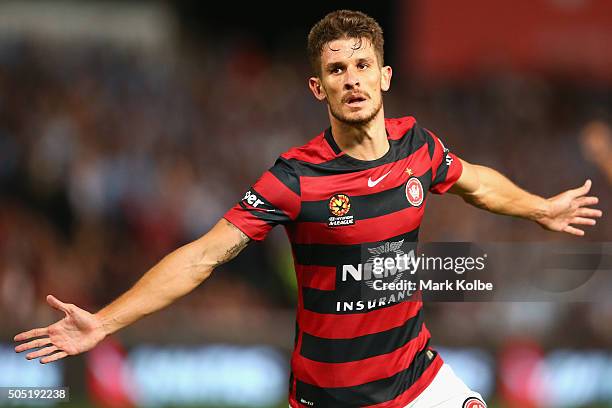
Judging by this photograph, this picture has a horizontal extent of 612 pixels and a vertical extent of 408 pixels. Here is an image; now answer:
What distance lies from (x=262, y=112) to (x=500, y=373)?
22.5 ft

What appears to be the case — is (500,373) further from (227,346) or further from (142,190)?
(142,190)

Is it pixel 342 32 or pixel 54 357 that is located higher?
pixel 342 32

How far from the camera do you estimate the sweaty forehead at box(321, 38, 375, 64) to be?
516 cm

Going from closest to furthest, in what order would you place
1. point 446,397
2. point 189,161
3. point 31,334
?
point 31,334
point 446,397
point 189,161

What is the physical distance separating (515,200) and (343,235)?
1294mm

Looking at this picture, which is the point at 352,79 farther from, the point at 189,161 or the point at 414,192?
the point at 189,161

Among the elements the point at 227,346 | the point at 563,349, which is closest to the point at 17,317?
the point at 227,346

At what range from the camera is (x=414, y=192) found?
5328 millimetres

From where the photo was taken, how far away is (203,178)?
13109 mm

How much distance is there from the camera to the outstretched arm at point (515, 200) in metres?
5.84

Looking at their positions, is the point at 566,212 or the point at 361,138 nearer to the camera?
the point at 361,138

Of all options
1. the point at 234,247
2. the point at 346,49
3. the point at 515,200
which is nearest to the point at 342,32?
the point at 346,49

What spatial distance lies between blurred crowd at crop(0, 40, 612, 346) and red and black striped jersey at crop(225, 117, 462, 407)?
5032mm

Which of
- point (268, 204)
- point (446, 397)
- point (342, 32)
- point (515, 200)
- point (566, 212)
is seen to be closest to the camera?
point (268, 204)
